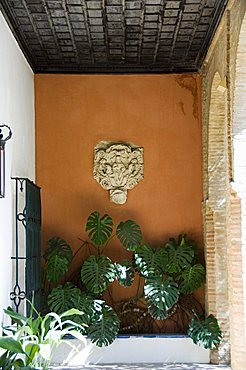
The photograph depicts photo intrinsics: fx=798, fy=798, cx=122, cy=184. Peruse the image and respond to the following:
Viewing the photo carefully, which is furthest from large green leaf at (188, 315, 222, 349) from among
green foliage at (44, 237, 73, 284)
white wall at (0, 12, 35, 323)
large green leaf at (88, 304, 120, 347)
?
white wall at (0, 12, 35, 323)

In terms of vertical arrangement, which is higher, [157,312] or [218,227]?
[218,227]

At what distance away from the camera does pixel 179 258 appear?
917 centimetres

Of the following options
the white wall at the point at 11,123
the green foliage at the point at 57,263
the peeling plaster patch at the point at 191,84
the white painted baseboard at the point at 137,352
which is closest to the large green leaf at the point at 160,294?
the white painted baseboard at the point at 137,352

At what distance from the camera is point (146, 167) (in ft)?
31.8

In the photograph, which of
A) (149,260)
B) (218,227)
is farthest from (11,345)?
(218,227)

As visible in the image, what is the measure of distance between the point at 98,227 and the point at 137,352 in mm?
1497

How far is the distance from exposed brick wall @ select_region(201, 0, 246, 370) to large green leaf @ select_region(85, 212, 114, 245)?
115 cm

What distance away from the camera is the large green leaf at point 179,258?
9156mm

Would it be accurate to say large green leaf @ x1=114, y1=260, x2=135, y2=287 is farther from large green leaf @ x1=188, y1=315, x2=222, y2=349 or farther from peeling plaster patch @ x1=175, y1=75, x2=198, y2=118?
peeling plaster patch @ x1=175, y1=75, x2=198, y2=118

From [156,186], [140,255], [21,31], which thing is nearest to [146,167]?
[156,186]

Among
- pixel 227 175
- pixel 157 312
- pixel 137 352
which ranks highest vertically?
pixel 227 175

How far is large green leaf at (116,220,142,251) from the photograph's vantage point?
9273 millimetres

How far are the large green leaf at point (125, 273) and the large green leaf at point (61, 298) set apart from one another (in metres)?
0.52

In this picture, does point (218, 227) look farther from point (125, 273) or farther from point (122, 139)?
point (122, 139)
